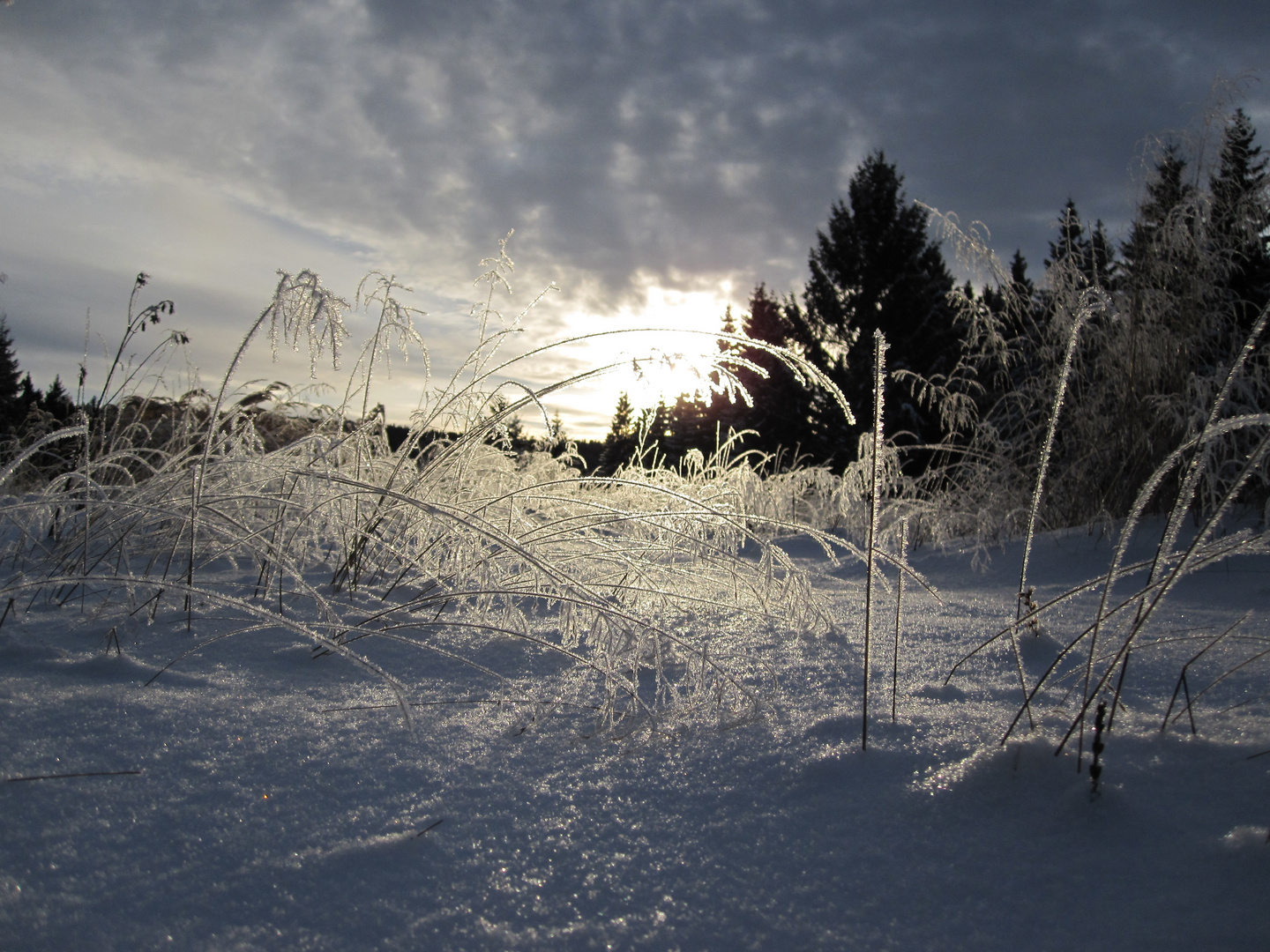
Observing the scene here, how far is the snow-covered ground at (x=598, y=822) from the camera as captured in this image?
0.51 metres

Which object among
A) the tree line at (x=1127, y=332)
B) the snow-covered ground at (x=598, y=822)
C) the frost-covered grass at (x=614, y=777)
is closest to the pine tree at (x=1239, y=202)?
the tree line at (x=1127, y=332)

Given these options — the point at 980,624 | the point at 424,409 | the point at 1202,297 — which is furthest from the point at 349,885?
the point at 1202,297

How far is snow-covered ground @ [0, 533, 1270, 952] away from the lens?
51cm

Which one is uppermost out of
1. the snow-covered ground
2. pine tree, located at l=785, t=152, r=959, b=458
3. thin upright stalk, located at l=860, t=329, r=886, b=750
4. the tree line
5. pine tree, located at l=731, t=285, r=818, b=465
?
pine tree, located at l=785, t=152, r=959, b=458

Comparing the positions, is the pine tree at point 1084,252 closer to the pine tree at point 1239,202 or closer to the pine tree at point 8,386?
the pine tree at point 1239,202

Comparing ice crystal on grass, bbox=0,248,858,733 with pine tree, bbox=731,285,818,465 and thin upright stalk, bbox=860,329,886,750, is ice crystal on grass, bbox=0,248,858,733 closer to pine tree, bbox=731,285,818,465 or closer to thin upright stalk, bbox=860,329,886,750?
thin upright stalk, bbox=860,329,886,750

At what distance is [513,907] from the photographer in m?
0.54

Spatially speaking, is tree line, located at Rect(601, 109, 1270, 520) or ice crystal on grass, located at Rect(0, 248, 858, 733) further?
tree line, located at Rect(601, 109, 1270, 520)

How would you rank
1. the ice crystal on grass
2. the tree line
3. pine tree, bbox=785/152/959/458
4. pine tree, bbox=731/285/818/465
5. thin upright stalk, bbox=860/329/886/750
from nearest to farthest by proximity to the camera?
thin upright stalk, bbox=860/329/886/750, the ice crystal on grass, the tree line, pine tree, bbox=785/152/959/458, pine tree, bbox=731/285/818/465

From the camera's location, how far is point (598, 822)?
0.66m

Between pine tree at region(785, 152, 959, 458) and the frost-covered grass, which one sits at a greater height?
pine tree at region(785, 152, 959, 458)

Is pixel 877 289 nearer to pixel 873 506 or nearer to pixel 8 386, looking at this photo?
pixel 873 506

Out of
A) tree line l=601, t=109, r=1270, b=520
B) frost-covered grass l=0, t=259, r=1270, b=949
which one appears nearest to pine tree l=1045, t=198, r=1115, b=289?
tree line l=601, t=109, r=1270, b=520

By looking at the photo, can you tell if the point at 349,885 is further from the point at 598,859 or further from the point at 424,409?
the point at 424,409
